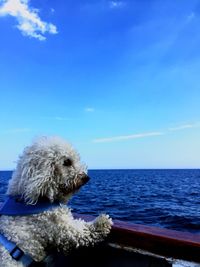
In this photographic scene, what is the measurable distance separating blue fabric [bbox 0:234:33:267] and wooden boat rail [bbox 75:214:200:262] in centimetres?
103

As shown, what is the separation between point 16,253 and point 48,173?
61 cm

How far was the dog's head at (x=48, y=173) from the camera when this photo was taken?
2.62 meters

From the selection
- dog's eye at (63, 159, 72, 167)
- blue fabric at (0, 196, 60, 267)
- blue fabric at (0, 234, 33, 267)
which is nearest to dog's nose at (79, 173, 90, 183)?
dog's eye at (63, 159, 72, 167)

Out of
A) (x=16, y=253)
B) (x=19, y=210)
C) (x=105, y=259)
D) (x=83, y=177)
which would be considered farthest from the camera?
(x=105, y=259)

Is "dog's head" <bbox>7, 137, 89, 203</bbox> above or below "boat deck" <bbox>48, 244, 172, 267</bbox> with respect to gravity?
above

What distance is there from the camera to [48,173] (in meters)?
2.68

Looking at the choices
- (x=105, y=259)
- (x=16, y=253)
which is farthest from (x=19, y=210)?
(x=105, y=259)

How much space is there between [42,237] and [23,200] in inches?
12.2

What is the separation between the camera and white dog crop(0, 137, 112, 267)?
253cm

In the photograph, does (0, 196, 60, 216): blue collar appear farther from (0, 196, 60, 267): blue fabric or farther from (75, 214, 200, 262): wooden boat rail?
(75, 214, 200, 262): wooden boat rail

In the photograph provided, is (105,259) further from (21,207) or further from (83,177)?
(21,207)

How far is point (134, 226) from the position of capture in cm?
326

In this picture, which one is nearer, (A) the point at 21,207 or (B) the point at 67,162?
(A) the point at 21,207

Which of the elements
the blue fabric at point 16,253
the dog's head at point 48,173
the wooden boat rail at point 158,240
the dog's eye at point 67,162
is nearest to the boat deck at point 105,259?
the wooden boat rail at point 158,240
